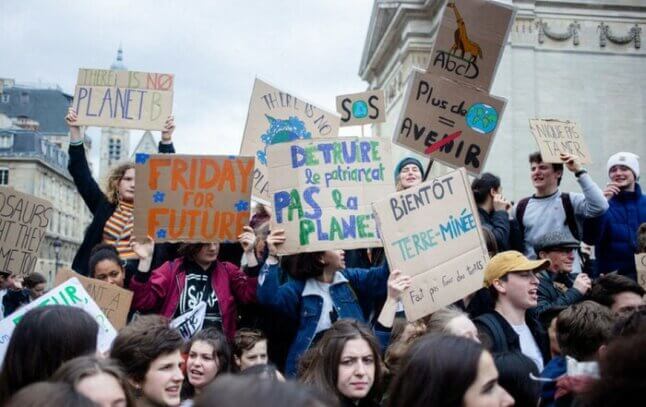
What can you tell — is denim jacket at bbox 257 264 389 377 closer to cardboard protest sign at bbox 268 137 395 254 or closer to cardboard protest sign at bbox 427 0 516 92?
cardboard protest sign at bbox 268 137 395 254

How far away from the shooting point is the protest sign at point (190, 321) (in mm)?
6234

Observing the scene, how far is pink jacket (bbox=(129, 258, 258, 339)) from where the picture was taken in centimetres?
644

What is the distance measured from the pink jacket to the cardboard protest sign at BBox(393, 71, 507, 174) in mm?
2157

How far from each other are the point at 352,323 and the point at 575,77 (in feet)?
65.0

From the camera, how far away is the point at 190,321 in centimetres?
630

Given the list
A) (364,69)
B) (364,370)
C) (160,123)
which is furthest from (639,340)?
(364,69)

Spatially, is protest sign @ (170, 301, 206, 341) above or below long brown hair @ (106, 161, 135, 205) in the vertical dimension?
below

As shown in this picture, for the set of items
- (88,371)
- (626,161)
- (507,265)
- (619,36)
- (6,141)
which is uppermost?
(6,141)

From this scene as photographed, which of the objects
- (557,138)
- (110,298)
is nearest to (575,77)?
(557,138)

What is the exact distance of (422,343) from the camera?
3.37 metres

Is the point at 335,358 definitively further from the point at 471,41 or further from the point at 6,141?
the point at 6,141

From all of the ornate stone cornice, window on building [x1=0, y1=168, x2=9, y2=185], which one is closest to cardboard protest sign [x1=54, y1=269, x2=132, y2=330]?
the ornate stone cornice

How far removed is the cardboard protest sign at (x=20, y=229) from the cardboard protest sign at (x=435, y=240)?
3.12m

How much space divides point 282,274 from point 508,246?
2326mm
